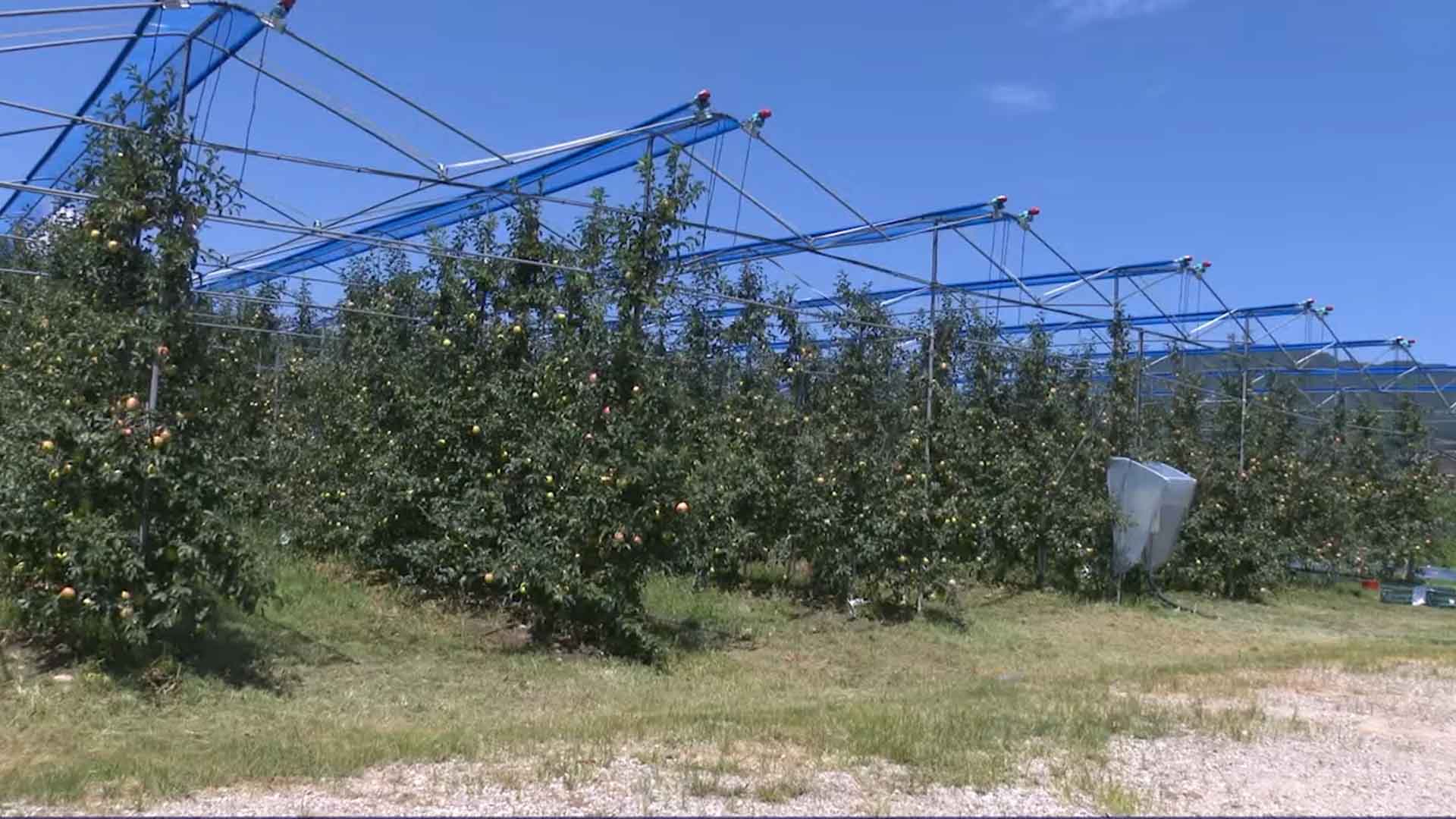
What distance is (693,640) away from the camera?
34.9 ft

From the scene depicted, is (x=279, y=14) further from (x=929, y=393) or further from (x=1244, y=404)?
(x=1244, y=404)

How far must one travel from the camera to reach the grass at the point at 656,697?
5.84m

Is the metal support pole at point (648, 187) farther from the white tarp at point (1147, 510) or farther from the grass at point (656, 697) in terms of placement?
the white tarp at point (1147, 510)

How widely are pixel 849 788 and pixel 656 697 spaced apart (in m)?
3.16

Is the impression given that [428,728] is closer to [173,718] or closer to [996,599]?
[173,718]

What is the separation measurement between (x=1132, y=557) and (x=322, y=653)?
10.7 m

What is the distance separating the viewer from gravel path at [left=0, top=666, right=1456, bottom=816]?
5.00 metres

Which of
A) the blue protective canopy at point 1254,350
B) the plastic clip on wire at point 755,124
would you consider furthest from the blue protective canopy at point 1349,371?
the plastic clip on wire at point 755,124

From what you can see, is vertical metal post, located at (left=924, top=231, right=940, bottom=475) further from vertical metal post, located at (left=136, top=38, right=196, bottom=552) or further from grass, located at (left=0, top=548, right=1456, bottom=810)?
vertical metal post, located at (left=136, top=38, right=196, bottom=552)

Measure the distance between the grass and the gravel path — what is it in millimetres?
84

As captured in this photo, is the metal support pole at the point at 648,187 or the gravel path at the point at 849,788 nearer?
the gravel path at the point at 849,788

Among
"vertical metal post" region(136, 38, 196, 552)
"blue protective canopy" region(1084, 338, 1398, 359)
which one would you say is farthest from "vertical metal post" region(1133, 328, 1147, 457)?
"vertical metal post" region(136, 38, 196, 552)

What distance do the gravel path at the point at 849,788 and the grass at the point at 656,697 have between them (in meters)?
0.08

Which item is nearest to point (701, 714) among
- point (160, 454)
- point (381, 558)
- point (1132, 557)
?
point (160, 454)
